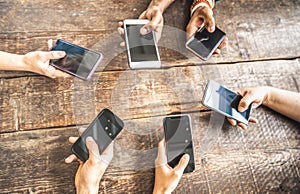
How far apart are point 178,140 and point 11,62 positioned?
42 centimetres

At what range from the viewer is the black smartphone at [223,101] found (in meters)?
0.78

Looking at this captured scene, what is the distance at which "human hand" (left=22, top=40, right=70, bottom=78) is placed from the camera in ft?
2.49

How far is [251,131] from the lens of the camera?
2.65ft

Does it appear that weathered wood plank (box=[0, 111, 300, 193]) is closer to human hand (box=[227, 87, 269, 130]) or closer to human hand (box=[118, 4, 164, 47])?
human hand (box=[227, 87, 269, 130])

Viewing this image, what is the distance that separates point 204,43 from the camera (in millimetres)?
851

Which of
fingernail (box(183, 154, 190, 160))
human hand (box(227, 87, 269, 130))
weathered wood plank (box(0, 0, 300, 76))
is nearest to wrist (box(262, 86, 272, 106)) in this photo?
human hand (box(227, 87, 269, 130))

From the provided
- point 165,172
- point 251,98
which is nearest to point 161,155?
point 165,172

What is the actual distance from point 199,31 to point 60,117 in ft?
1.32

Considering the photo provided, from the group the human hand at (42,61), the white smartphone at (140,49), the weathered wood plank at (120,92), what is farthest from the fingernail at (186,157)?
the human hand at (42,61)

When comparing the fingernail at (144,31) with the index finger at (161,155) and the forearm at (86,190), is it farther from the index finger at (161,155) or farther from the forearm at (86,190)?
the forearm at (86,190)

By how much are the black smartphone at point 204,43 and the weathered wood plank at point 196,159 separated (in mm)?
159

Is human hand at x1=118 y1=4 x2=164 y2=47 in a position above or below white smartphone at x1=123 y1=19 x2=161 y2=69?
above

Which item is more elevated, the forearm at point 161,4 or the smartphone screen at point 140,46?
the forearm at point 161,4

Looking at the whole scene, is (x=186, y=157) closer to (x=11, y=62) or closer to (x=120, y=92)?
(x=120, y=92)
